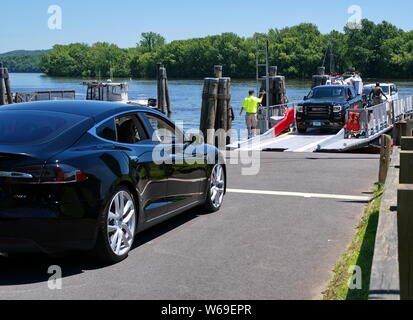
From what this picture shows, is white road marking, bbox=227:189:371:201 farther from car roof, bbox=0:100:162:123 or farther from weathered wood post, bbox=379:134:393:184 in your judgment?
car roof, bbox=0:100:162:123

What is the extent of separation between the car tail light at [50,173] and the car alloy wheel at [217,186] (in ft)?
10.8

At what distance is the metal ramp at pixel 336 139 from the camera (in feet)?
62.7

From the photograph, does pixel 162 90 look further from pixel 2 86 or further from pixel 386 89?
pixel 386 89

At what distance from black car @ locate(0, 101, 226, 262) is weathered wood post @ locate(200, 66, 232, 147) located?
14.9 metres

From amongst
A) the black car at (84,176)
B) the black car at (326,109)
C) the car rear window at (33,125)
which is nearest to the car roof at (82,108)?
the black car at (84,176)

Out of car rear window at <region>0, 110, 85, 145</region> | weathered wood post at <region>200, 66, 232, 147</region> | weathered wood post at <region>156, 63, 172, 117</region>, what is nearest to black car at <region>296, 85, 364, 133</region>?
weathered wood post at <region>200, 66, 232, 147</region>

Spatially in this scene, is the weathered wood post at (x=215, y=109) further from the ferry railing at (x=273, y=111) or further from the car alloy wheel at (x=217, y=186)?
the car alloy wheel at (x=217, y=186)

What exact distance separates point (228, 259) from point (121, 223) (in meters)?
1.11

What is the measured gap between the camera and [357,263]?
5.68 m

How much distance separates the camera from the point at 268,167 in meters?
13.8

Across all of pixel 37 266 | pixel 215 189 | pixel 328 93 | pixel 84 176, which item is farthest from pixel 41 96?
A: pixel 84 176

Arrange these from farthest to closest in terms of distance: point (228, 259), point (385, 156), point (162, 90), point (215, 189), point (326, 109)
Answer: point (162, 90) < point (326, 109) < point (385, 156) < point (215, 189) < point (228, 259)

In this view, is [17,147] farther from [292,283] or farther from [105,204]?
[292,283]
